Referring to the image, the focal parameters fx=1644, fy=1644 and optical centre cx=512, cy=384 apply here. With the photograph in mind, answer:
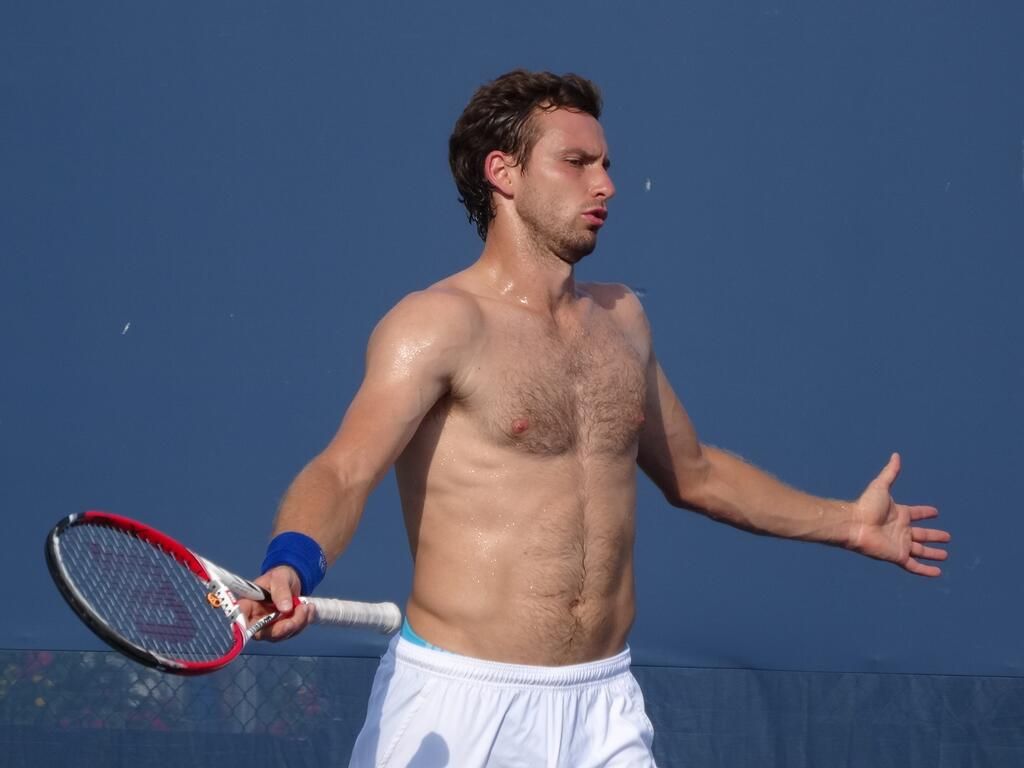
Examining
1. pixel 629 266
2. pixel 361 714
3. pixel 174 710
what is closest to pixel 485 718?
pixel 361 714

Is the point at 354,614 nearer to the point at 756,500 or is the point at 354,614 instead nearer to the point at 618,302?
the point at 618,302

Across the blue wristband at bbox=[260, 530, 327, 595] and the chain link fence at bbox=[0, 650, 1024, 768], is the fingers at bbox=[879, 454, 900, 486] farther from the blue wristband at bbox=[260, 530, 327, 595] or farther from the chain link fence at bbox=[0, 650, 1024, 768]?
the blue wristband at bbox=[260, 530, 327, 595]

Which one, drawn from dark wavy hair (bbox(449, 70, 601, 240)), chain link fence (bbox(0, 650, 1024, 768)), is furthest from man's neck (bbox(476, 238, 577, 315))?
chain link fence (bbox(0, 650, 1024, 768))

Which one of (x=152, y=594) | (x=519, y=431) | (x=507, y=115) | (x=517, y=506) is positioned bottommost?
(x=152, y=594)

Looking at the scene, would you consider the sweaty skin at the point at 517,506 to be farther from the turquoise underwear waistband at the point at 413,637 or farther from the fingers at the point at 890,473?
the fingers at the point at 890,473

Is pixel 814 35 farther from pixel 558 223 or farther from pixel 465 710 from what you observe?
pixel 465 710

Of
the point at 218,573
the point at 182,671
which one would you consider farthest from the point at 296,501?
the point at 182,671

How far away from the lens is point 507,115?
3072mm

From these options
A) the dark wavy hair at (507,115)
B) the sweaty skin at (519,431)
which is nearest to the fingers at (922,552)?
the sweaty skin at (519,431)

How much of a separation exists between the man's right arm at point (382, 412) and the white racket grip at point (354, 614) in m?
0.10

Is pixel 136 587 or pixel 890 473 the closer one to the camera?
pixel 136 587

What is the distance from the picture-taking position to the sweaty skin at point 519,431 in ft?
8.89

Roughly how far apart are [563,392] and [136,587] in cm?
85

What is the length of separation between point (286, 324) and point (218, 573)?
2183 millimetres
